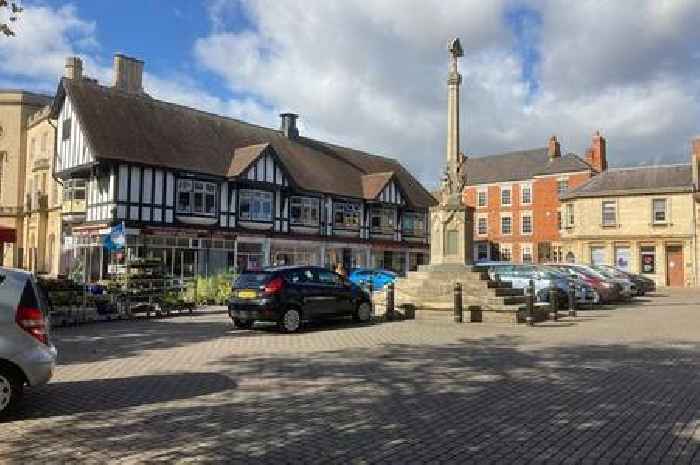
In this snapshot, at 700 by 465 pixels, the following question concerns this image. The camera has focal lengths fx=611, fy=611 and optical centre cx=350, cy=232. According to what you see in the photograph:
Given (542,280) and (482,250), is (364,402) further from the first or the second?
(482,250)

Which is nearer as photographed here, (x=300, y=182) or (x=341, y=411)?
(x=341, y=411)

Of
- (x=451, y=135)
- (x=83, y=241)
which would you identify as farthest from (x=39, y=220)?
(x=451, y=135)

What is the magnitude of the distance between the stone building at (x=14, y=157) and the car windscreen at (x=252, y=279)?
33.0 m

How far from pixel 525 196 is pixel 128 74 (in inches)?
1405

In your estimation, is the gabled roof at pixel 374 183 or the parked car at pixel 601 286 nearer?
the parked car at pixel 601 286

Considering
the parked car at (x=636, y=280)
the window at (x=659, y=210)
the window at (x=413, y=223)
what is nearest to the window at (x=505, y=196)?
the window at (x=413, y=223)

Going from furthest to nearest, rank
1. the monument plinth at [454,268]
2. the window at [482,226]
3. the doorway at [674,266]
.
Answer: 1. the window at [482,226]
2. the doorway at [674,266]
3. the monument plinth at [454,268]

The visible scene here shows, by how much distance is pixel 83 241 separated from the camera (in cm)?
3052

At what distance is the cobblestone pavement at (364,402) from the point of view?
17.6 feet

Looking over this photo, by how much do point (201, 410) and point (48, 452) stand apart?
1.76 metres

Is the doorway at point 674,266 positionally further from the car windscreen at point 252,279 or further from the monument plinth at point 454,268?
the car windscreen at point 252,279

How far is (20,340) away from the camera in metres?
6.42

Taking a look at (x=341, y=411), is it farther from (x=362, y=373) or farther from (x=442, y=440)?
(x=362, y=373)

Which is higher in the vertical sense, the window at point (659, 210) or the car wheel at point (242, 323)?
the window at point (659, 210)
